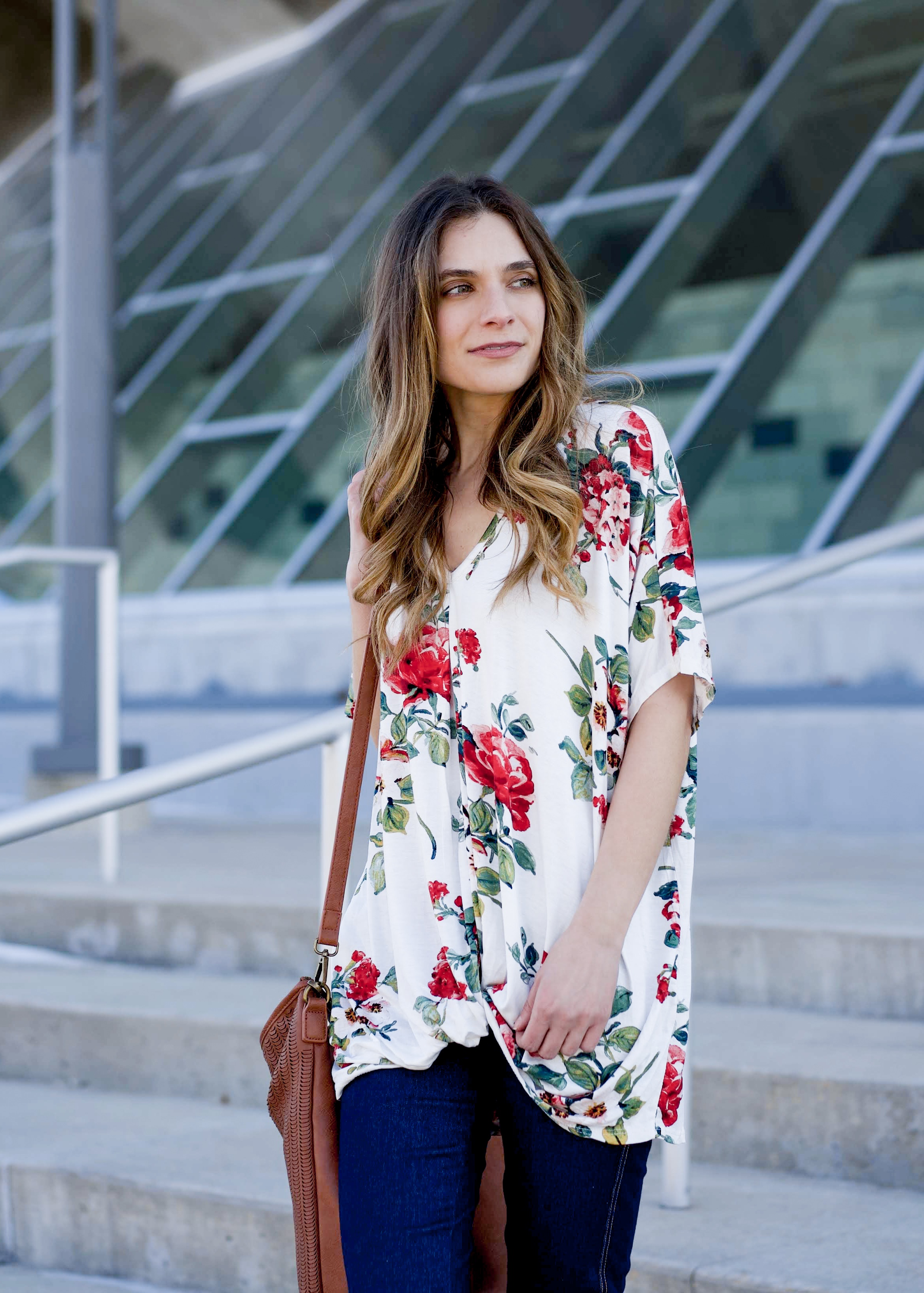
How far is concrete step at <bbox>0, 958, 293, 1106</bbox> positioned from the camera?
344 centimetres

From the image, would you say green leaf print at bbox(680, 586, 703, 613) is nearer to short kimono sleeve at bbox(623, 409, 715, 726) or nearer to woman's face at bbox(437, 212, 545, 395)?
short kimono sleeve at bbox(623, 409, 715, 726)

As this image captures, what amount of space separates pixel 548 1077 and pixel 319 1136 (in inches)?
12.2

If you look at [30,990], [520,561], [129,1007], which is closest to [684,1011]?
[520,561]

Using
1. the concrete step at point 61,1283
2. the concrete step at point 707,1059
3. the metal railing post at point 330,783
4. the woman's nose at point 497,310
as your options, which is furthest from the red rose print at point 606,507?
the concrete step at point 61,1283

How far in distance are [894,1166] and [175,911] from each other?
2.31 m

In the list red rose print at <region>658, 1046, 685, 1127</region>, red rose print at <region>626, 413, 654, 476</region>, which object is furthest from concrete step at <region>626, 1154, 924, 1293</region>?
red rose print at <region>626, 413, 654, 476</region>

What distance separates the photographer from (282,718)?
762cm

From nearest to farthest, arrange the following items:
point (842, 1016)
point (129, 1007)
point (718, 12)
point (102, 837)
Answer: point (842, 1016)
point (129, 1007)
point (102, 837)
point (718, 12)

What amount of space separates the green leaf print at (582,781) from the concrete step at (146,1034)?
6.56ft

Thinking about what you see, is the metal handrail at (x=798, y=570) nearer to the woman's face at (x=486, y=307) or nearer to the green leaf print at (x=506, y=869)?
the woman's face at (x=486, y=307)

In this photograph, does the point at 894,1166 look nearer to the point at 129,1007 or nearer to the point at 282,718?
the point at 129,1007

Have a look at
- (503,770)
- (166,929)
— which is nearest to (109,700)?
(166,929)

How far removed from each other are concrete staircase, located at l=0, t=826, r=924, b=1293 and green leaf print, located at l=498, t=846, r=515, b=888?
1116 millimetres

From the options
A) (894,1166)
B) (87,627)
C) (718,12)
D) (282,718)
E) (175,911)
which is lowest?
(894,1166)
